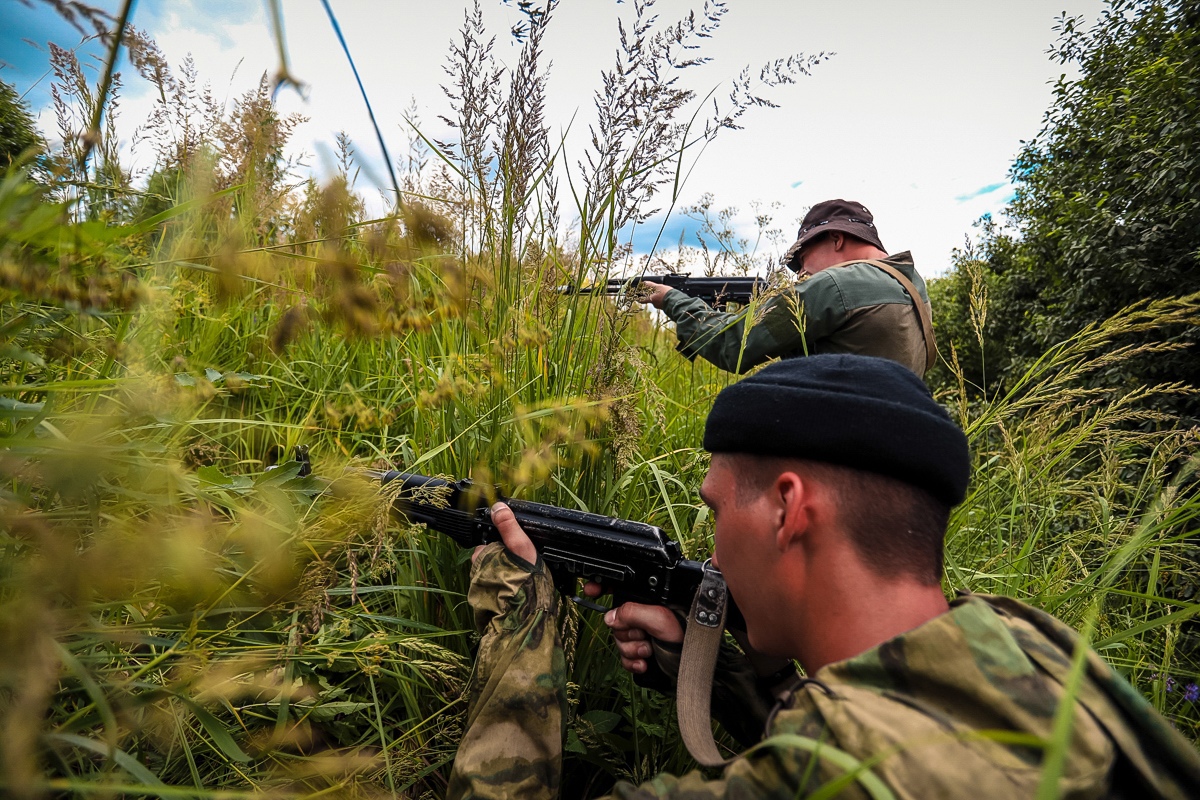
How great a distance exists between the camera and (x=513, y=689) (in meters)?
1.32

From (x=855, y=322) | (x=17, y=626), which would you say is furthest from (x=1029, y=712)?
(x=855, y=322)

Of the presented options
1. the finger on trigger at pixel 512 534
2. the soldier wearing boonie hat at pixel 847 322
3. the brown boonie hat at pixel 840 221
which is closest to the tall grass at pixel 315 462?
the finger on trigger at pixel 512 534

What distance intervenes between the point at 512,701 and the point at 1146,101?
6.97 metres

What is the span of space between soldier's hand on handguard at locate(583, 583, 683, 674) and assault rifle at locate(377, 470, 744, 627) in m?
0.02

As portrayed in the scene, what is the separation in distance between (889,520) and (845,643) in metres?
0.23

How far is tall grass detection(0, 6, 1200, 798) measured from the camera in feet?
2.14

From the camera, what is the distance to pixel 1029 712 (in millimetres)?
809

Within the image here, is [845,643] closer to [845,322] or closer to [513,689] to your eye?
[513,689]

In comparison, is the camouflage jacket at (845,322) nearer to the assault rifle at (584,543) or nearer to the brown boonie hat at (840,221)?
the brown boonie hat at (840,221)

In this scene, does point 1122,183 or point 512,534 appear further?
point 1122,183

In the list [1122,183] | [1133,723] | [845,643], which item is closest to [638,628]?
[845,643]

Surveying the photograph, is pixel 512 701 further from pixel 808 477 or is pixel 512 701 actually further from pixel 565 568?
pixel 808 477

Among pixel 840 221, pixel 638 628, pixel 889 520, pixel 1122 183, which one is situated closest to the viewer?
pixel 889 520

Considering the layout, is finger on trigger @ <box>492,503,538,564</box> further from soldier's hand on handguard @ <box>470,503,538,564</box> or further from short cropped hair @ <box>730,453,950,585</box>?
short cropped hair @ <box>730,453,950,585</box>
